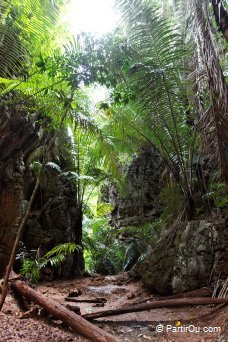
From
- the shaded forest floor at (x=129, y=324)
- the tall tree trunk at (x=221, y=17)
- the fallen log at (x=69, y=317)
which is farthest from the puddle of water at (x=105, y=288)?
the tall tree trunk at (x=221, y=17)

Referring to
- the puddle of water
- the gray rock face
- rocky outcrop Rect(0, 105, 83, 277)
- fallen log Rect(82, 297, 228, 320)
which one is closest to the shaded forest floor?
fallen log Rect(82, 297, 228, 320)

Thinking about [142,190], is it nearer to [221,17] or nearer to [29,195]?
[29,195]

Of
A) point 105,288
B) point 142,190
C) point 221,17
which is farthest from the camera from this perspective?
point 142,190

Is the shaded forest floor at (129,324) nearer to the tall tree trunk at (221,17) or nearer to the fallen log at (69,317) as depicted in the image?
the fallen log at (69,317)

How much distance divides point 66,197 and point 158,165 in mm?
3741

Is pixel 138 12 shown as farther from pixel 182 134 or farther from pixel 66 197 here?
pixel 66 197

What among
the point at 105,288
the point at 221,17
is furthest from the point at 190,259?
the point at 221,17

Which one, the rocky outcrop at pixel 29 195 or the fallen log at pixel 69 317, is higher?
the rocky outcrop at pixel 29 195

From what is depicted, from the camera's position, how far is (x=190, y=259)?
4.16 m

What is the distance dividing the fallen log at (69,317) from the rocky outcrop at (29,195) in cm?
93

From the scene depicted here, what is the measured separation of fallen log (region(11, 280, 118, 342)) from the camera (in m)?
2.46

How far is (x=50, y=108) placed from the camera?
3.83 meters

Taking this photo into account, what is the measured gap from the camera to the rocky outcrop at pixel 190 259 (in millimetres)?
3906

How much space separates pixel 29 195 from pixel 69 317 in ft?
11.7
